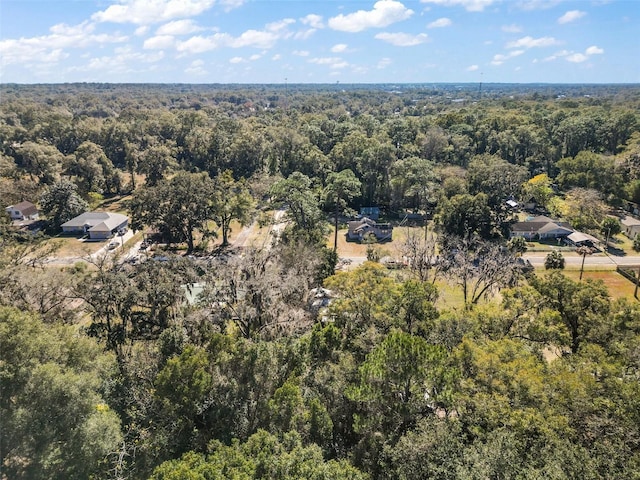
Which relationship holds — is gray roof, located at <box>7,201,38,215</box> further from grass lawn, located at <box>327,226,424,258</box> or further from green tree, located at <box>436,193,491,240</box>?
green tree, located at <box>436,193,491,240</box>

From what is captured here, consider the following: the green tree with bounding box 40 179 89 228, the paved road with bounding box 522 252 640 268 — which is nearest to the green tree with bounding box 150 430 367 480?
the paved road with bounding box 522 252 640 268

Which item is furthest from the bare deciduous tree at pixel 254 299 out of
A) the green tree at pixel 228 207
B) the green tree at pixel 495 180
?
the green tree at pixel 495 180

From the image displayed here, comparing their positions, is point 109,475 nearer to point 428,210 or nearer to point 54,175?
point 428,210

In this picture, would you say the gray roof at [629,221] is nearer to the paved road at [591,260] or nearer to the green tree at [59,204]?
the paved road at [591,260]

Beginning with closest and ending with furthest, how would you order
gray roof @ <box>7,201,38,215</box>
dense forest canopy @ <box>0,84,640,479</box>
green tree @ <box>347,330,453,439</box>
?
1. dense forest canopy @ <box>0,84,640,479</box>
2. green tree @ <box>347,330,453,439</box>
3. gray roof @ <box>7,201,38,215</box>

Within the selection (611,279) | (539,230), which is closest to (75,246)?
(539,230)
